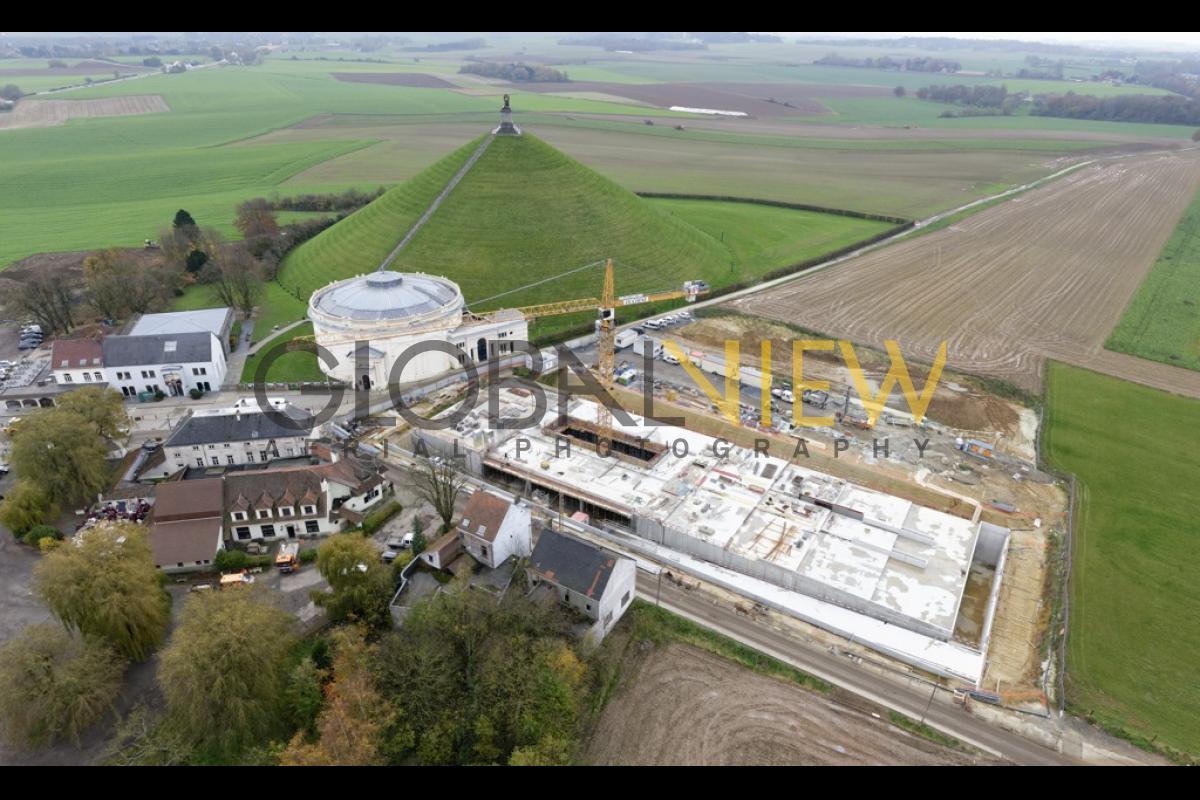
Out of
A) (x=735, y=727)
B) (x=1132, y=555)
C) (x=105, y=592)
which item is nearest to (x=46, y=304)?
(x=105, y=592)

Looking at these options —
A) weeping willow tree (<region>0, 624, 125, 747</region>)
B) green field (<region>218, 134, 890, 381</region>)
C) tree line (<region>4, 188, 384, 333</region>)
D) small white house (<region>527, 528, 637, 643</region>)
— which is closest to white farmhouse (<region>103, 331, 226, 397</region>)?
green field (<region>218, 134, 890, 381</region>)

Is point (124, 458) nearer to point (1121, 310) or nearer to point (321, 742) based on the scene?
point (321, 742)

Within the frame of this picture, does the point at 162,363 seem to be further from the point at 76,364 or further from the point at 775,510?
the point at 775,510

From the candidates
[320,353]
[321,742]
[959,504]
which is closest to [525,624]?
[321,742]

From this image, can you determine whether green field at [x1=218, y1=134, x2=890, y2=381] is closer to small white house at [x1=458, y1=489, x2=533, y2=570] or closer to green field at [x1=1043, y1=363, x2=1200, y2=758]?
small white house at [x1=458, y1=489, x2=533, y2=570]

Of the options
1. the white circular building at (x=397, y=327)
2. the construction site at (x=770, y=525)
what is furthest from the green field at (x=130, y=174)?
the construction site at (x=770, y=525)

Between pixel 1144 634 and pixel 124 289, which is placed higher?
pixel 124 289

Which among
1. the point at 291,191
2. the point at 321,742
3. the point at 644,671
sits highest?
the point at 291,191
